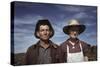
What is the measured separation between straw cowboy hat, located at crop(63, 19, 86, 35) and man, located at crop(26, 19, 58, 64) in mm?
173

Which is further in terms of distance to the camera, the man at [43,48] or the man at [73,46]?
the man at [73,46]

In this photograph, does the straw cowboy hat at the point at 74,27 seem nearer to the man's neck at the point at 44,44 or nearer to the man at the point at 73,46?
the man at the point at 73,46

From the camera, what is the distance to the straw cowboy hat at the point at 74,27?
241cm

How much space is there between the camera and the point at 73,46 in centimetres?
246

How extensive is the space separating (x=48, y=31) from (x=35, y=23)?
6.7 inches

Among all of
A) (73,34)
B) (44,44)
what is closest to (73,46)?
(73,34)

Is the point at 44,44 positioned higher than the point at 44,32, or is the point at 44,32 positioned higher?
the point at 44,32

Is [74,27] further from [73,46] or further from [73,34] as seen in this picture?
[73,46]

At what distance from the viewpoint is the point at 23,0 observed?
7.26 feet

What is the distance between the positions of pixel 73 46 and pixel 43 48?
362mm

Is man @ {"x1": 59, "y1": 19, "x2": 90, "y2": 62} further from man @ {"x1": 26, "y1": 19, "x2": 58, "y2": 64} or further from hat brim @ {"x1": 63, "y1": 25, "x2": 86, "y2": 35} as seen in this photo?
man @ {"x1": 26, "y1": 19, "x2": 58, "y2": 64}

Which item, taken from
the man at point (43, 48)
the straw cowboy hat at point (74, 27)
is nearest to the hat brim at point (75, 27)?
the straw cowboy hat at point (74, 27)
